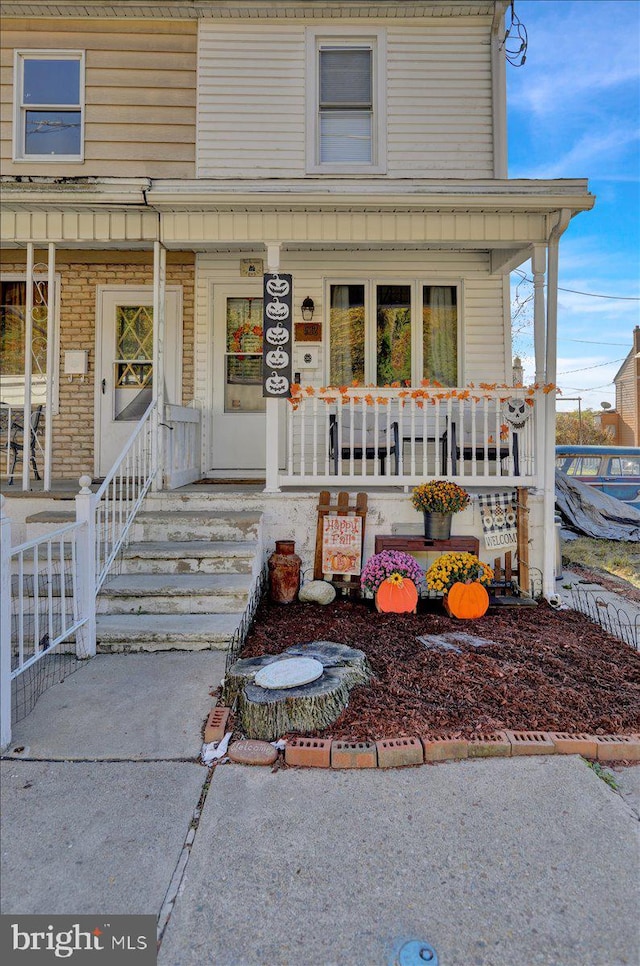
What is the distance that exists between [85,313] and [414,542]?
16.7ft

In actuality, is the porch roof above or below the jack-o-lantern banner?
above

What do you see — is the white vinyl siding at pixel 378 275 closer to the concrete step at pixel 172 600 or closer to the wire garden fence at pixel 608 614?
the wire garden fence at pixel 608 614

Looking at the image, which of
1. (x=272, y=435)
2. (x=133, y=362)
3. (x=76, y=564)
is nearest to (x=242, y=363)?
(x=133, y=362)

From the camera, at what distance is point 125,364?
7.08 metres

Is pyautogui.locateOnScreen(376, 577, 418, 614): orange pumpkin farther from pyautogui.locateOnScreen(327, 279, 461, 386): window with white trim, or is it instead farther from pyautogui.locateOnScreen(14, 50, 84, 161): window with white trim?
pyautogui.locateOnScreen(14, 50, 84, 161): window with white trim

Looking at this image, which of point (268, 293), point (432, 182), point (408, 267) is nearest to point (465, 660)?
point (268, 293)

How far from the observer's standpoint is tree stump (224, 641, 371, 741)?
110 inches

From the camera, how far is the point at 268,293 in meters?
5.44

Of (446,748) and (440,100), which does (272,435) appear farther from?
(440,100)

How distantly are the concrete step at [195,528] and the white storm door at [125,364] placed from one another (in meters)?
2.27

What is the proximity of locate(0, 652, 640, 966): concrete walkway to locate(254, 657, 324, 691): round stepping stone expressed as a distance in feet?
1.48

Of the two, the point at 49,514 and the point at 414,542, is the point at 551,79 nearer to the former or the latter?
the point at 414,542

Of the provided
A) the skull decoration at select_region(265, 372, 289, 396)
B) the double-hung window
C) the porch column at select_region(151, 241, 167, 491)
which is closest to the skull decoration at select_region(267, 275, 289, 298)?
the skull decoration at select_region(265, 372, 289, 396)

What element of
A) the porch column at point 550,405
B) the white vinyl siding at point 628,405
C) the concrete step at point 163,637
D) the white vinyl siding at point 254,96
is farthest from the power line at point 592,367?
the concrete step at point 163,637
